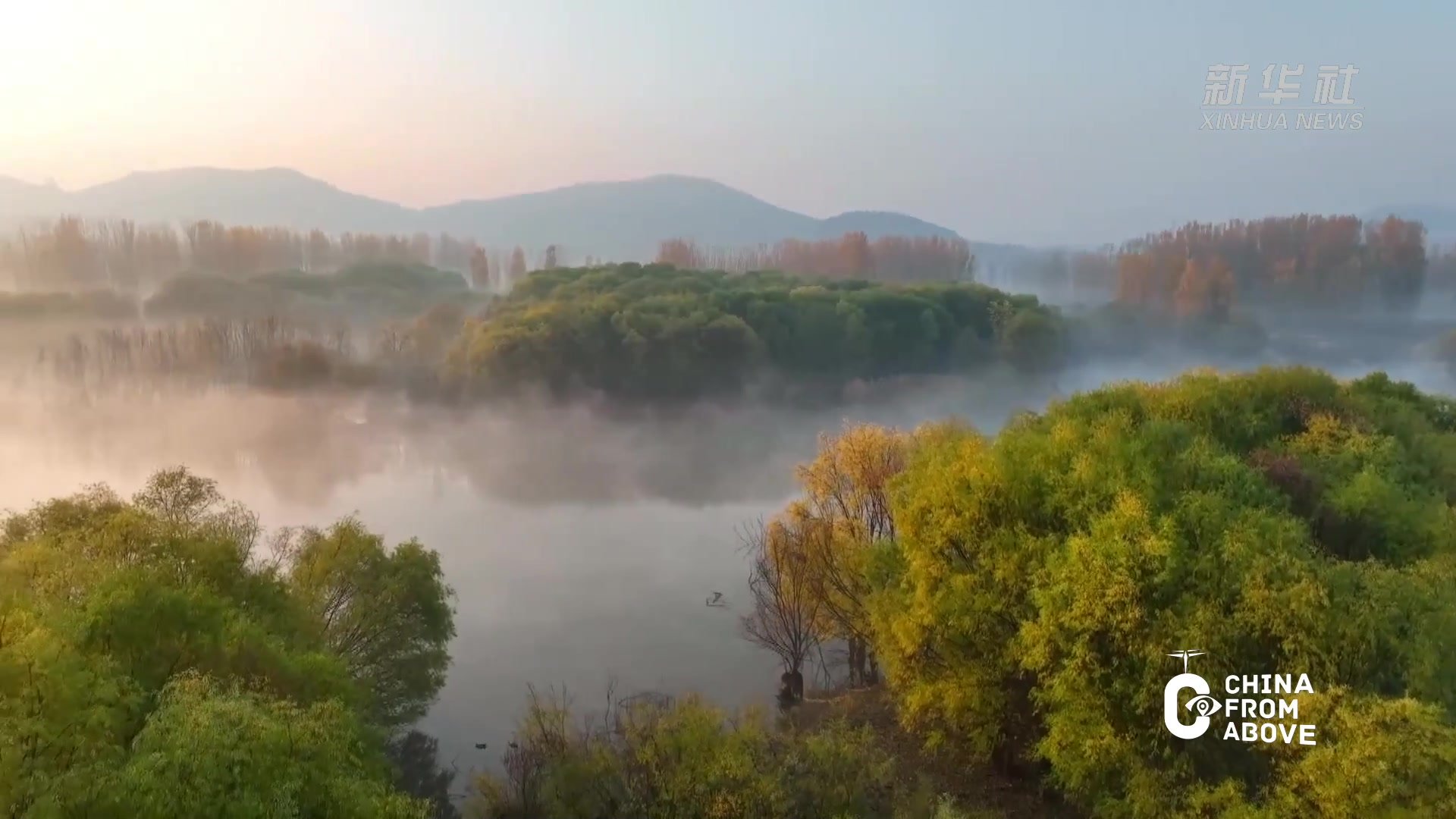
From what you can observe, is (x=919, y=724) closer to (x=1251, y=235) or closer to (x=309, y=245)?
(x=1251, y=235)

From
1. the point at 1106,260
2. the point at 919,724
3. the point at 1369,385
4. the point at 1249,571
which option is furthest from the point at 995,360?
the point at 1249,571

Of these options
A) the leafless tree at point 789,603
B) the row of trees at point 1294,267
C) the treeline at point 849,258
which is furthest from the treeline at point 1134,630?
the treeline at point 849,258

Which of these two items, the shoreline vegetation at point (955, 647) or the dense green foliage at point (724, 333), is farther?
the dense green foliage at point (724, 333)

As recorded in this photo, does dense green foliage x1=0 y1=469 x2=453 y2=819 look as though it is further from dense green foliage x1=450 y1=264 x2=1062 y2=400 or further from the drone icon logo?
dense green foliage x1=450 y1=264 x2=1062 y2=400

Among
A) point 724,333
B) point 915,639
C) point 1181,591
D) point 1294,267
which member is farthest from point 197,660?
point 1294,267

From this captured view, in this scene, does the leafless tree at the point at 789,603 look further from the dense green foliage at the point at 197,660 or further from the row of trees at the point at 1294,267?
the row of trees at the point at 1294,267

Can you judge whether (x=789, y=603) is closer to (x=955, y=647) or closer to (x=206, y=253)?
(x=955, y=647)
